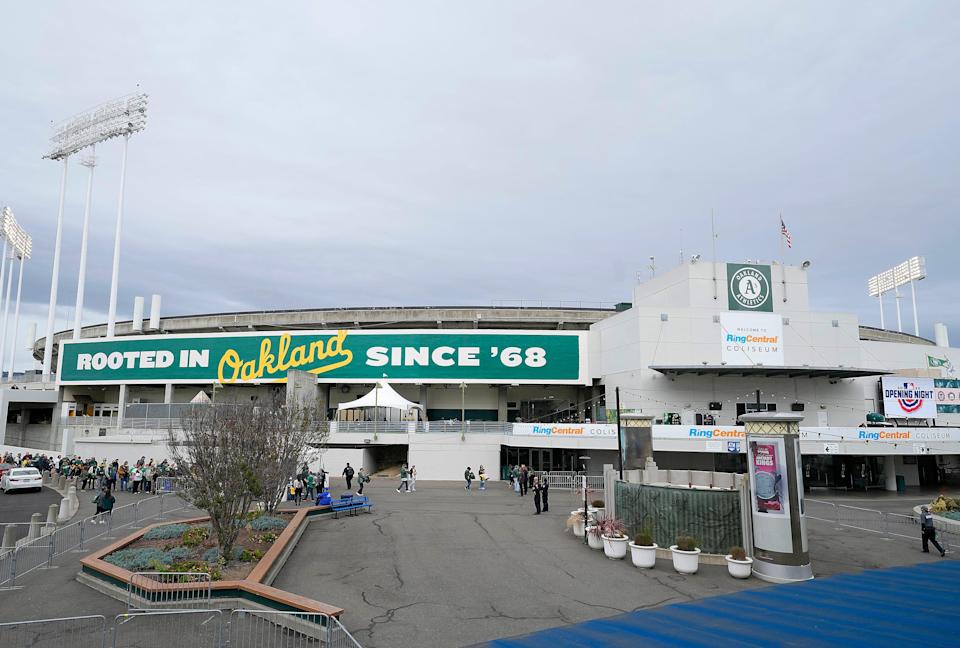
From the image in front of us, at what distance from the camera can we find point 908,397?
42.0 meters

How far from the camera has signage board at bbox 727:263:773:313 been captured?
4062 cm

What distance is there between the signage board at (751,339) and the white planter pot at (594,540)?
2532cm

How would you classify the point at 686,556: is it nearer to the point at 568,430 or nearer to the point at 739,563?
the point at 739,563

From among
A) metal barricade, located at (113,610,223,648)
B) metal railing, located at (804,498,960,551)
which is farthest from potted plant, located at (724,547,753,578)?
metal barricade, located at (113,610,223,648)

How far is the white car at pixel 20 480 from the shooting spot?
2928 cm

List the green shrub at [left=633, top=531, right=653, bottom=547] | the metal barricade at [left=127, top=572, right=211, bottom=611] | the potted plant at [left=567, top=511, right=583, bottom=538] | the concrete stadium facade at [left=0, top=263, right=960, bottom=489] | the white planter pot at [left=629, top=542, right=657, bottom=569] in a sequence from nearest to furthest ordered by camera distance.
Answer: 1. the metal barricade at [left=127, top=572, right=211, bottom=611]
2. the white planter pot at [left=629, top=542, right=657, bottom=569]
3. the green shrub at [left=633, top=531, right=653, bottom=547]
4. the potted plant at [left=567, top=511, right=583, bottom=538]
5. the concrete stadium facade at [left=0, top=263, right=960, bottom=489]

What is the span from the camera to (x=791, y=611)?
7.92 m

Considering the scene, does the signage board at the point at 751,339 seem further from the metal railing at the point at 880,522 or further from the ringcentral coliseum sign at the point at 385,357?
the metal railing at the point at 880,522

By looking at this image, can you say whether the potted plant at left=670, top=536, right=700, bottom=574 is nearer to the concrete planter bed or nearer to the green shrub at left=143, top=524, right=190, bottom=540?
the concrete planter bed

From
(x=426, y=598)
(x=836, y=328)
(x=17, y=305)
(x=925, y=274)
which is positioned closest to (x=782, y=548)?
(x=426, y=598)

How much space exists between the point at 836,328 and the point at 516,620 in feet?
124

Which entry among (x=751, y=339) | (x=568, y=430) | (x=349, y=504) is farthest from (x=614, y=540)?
(x=751, y=339)

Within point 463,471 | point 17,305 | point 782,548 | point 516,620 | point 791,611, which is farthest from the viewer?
point 17,305

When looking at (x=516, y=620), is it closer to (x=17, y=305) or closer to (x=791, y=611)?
(x=791, y=611)
